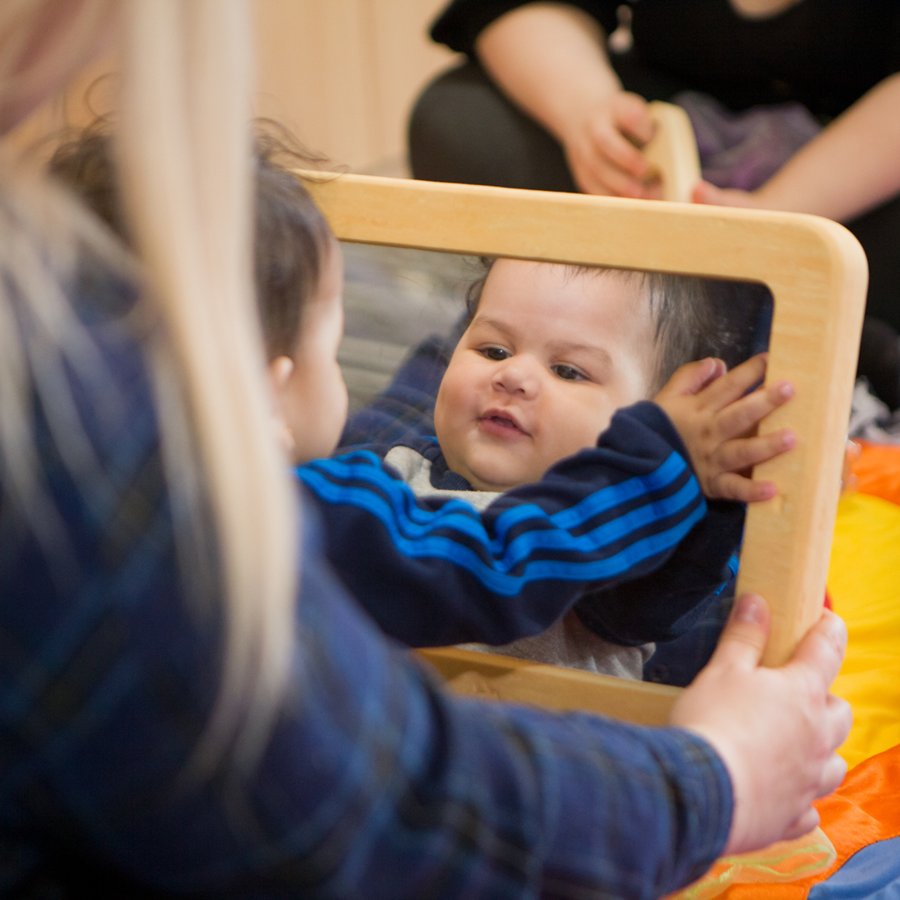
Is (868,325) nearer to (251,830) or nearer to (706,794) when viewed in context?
(706,794)

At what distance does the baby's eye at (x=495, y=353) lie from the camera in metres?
0.56

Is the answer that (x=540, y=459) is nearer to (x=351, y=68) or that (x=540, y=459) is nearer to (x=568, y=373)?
(x=568, y=373)

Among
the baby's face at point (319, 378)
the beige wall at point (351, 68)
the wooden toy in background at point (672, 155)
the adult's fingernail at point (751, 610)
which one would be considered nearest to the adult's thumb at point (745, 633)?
the adult's fingernail at point (751, 610)

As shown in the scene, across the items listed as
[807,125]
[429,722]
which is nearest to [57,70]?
[429,722]

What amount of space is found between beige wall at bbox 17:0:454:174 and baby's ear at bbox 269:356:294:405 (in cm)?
169

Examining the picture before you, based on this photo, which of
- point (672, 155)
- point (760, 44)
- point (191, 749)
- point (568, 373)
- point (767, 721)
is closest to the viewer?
point (191, 749)

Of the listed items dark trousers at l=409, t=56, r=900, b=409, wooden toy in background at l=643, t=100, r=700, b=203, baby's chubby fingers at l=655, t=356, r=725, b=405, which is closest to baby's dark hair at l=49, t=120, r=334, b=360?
baby's chubby fingers at l=655, t=356, r=725, b=405

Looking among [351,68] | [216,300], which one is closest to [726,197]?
[216,300]

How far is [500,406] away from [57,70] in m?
0.31

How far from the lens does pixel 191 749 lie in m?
0.27

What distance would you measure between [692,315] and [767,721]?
0.71 ft

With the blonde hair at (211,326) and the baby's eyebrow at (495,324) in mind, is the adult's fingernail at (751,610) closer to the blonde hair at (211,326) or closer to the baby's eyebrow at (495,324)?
the baby's eyebrow at (495,324)

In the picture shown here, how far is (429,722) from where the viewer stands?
0.32m

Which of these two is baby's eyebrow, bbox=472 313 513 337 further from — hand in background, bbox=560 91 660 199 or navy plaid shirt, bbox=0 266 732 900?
hand in background, bbox=560 91 660 199
